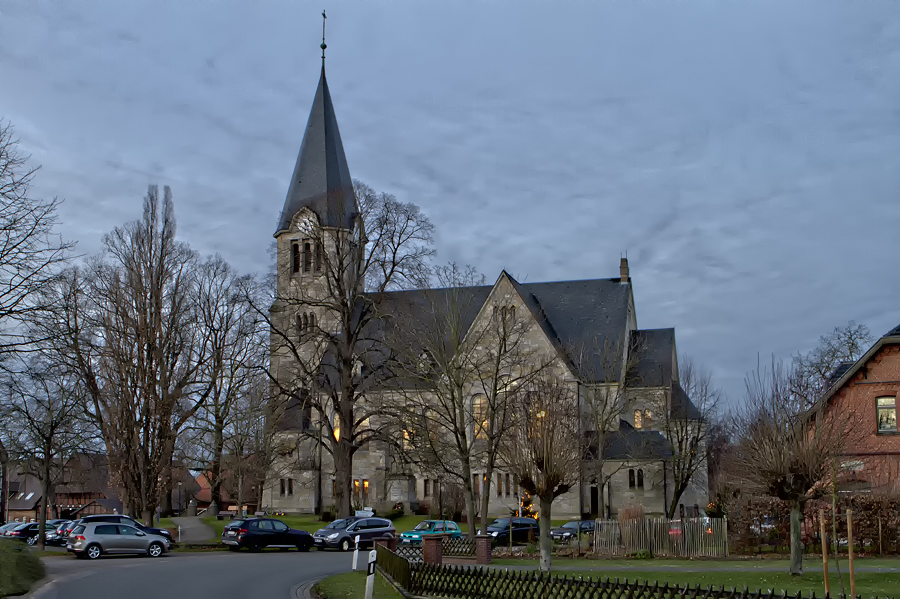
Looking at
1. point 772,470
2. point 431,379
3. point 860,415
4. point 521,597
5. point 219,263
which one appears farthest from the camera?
point 219,263

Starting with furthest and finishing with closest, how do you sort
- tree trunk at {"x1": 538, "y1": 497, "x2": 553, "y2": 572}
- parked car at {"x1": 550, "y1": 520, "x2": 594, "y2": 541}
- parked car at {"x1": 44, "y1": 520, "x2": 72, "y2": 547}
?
parked car at {"x1": 550, "y1": 520, "x2": 594, "y2": 541} → parked car at {"x1": 44, "y1": 520, "x2": 72, "y2": 547} → tree trunk at {"x1": 538, "y1": 497, "x2": 553, "y2": 572}

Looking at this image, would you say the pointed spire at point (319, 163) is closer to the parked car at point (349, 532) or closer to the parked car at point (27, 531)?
the parked car at point (27, 531)

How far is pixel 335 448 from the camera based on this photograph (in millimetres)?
49156

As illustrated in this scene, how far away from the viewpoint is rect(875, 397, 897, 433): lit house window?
38688 millimetres

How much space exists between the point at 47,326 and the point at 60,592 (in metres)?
6.36

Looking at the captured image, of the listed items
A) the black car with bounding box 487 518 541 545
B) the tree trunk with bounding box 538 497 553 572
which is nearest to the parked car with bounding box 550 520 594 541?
the black car with bounding box 487 518 541 545

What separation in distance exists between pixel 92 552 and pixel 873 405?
32133 millimetres

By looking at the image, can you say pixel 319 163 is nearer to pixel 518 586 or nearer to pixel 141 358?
pixel 141 358

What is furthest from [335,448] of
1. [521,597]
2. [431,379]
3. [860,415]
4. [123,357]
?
[521,597]

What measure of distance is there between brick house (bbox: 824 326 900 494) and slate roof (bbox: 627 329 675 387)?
22758 mm

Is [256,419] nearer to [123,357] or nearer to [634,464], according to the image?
[123,357]

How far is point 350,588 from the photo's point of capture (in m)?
22.3

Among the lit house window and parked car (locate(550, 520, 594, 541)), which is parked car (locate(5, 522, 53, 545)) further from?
the lit house window

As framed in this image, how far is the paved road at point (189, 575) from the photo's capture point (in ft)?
70.6
